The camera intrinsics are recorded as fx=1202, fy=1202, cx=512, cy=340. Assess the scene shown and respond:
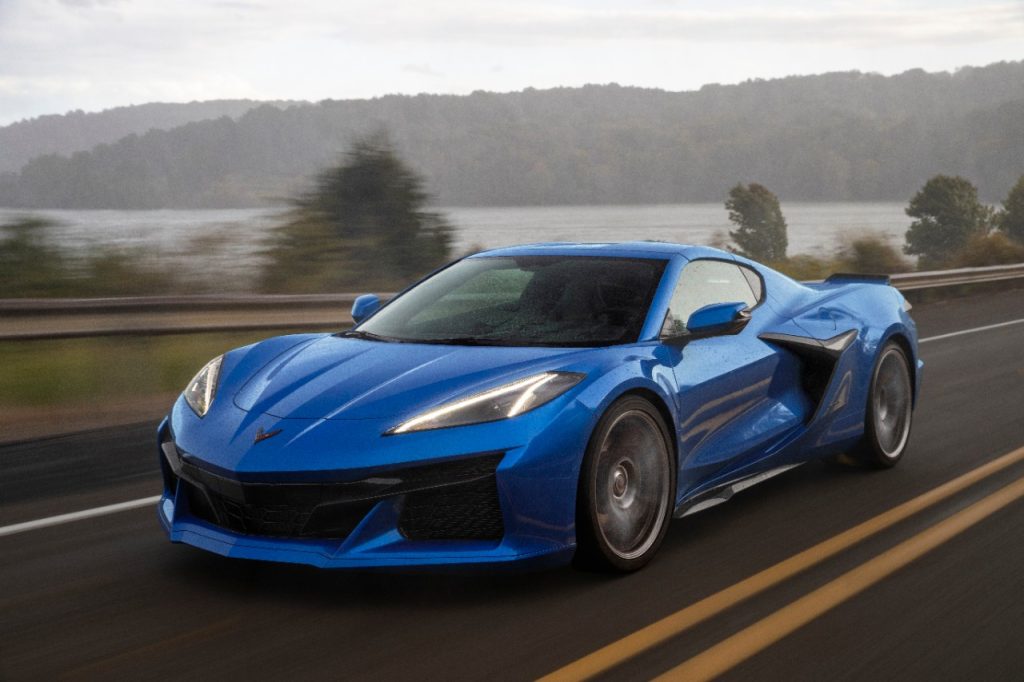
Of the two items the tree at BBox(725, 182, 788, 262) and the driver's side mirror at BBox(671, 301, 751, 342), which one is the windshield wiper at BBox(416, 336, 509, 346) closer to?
the driver's side mirror at BBox(671, 301, 751, 342)

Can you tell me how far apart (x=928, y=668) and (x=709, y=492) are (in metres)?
1.68

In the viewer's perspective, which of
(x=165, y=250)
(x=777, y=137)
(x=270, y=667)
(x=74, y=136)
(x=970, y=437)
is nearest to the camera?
(x=270, y=667)

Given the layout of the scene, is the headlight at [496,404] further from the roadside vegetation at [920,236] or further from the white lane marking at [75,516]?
the roadside vegetation at [920,236]

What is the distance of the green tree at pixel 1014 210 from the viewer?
6077cm

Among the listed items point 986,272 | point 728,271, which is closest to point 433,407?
point 728,271

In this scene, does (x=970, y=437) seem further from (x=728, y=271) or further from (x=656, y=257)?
(x=656, y=257)

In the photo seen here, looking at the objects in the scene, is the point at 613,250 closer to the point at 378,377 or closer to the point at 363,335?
the point at 363,335

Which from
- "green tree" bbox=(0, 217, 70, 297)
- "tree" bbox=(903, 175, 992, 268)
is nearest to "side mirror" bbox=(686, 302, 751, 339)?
"green tree" bbox=(0, 217, 70, 297)

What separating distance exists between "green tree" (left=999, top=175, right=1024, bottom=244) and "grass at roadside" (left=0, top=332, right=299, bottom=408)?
181 ft

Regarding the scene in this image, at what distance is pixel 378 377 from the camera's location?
4.74 metres

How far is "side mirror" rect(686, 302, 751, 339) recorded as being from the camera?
528 cm

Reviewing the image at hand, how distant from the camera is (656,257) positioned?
5.79 metres

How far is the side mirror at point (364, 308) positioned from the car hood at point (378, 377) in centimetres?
82

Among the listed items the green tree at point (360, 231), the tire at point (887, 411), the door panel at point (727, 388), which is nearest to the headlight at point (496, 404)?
the door panel at point (727, 388)
